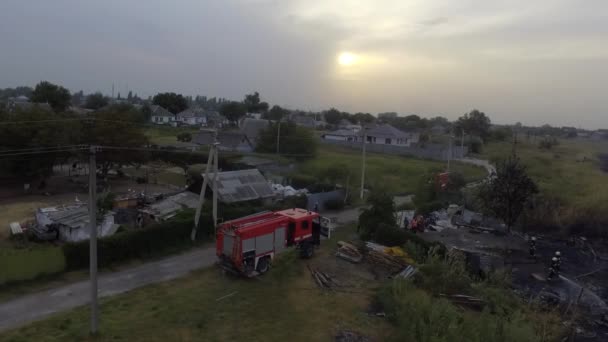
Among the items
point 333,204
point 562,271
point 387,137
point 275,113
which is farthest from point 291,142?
point 275,113

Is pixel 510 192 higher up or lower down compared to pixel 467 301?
higher up

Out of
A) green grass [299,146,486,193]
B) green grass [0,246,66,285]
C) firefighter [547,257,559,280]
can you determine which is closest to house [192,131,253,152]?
green grass [299,146,486,193]

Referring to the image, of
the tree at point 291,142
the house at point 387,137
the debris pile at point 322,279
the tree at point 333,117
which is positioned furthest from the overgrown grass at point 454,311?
the tree at point 333,117

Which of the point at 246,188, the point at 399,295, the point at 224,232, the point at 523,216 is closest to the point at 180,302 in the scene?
the point at 224,232

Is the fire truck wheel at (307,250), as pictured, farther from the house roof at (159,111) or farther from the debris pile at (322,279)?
the house roof at (159,111)

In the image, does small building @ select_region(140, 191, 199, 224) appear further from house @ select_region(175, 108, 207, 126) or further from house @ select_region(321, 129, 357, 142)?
house @ select_region(175, 108, 207, 126)

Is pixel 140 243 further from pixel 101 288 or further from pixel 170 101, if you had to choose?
pixel 170 101
